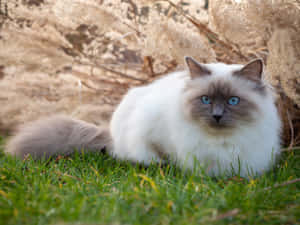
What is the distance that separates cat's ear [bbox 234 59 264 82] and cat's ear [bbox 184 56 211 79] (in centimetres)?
17

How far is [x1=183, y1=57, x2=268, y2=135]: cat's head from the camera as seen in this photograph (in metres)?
1.52

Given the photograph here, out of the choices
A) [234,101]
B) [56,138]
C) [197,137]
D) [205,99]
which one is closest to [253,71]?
[234,101]

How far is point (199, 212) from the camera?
0.99m

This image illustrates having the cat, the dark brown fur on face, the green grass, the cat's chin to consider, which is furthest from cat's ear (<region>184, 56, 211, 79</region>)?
the green grass

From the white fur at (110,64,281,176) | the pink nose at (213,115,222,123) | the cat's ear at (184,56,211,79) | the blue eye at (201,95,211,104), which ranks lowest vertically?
the white fur at (110,64,281,176)

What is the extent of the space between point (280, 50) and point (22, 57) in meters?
2.04

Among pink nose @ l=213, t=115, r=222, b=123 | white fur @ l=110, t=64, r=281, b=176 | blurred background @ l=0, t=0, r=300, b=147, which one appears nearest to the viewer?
pink nose @ l=213, t=115, r=222, b=123

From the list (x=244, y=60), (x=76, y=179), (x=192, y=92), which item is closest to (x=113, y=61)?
(x=244, y=60)

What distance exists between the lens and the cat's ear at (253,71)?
5.05ft

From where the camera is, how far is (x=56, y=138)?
2045 millimetres

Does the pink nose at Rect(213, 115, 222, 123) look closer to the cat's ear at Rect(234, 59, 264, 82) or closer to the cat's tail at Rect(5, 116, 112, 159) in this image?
the cat's ear at Rect(234, 59, 264, 82)

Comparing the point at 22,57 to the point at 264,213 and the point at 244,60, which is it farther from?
the point at 264,213

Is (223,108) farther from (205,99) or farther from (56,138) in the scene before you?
(56,138)

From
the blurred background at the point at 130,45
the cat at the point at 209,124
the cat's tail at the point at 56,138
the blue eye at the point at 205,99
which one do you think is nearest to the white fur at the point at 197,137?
the cat at the point at 209,124
